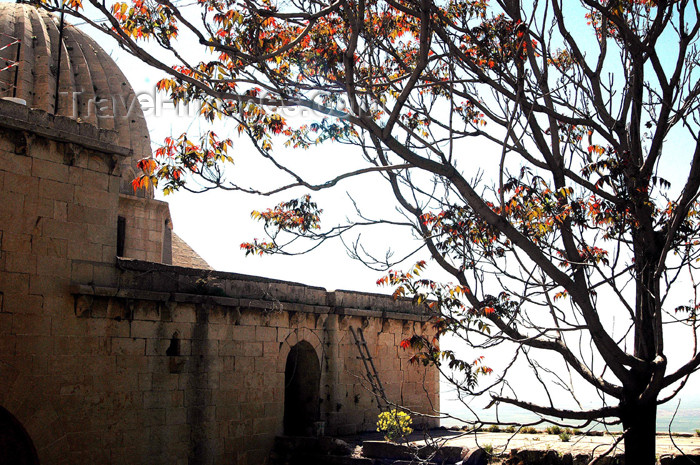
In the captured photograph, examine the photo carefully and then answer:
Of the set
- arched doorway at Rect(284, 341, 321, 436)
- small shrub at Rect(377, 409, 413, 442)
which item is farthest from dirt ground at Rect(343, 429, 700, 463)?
arched doorway at Rect(284, 341, 321, 436)

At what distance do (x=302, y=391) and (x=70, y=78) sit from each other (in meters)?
11.1

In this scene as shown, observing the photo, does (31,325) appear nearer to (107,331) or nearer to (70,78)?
(107,331)

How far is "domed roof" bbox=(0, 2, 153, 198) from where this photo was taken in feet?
60.3

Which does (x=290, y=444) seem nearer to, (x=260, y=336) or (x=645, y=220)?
(x=260, y=336)

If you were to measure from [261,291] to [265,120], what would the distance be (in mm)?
5509

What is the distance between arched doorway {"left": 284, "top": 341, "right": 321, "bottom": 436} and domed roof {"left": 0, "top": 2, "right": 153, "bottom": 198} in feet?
22.1

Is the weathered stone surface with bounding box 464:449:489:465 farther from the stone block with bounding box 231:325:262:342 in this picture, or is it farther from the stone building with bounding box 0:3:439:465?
the stone block with bounding box 231:325:262:342

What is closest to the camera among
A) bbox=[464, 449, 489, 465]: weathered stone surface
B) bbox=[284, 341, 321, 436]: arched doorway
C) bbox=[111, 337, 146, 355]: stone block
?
bbox=[111, 337, 146, 355]: stone block

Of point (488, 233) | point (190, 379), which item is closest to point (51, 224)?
point (190, 379)

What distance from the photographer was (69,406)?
10.4m

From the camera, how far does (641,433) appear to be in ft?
25.4

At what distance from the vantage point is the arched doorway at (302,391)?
50.5ft

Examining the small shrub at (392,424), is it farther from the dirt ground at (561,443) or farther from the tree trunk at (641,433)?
the tree trunk at (641,433)

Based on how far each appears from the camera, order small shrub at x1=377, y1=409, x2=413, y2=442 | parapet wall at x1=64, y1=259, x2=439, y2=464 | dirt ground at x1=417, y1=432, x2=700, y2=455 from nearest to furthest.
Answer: parapet wall at x1=64, y1=259, x2=439, y2=464, dirt ground at x1=417, y1=432, x2=700, y2=455, small shrub at x1=377, y1=409, x2=413, y2=442
